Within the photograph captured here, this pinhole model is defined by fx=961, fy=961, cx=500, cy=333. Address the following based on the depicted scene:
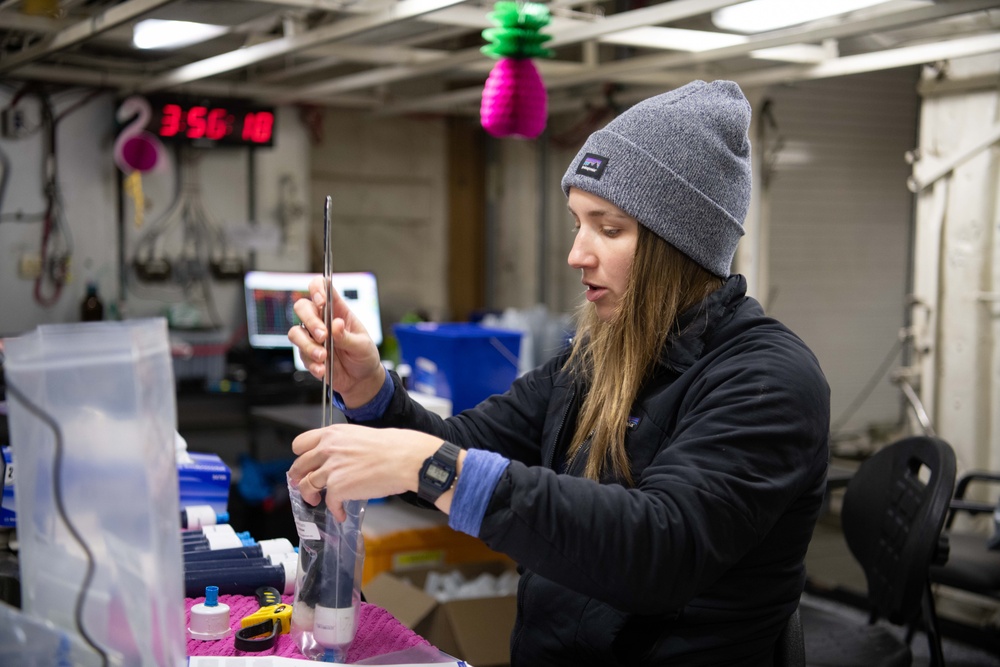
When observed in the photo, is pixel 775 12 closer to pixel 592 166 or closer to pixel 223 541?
pixel 592 166

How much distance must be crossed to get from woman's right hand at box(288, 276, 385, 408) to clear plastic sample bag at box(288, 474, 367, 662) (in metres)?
0.22

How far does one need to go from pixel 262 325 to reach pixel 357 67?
160 centimetres

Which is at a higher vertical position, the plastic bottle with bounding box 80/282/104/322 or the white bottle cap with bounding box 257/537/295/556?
the plastic bottle with bounding box 80/282/104/322

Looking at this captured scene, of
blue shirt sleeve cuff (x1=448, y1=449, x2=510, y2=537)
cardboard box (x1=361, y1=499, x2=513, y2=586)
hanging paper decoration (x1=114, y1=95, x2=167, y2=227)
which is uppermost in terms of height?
hanging paper decoration (x1=114, y1=95, x2=167, y2=227)

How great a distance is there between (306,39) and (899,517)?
255 cm

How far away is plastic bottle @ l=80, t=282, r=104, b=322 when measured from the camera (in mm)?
5012

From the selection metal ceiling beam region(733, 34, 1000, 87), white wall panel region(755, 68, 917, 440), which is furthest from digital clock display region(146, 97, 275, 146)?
white wall panel region(755, 68, 917, 440)

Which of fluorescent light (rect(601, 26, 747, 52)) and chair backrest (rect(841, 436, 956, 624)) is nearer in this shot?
chair backrest (rect(841, 436, 956, 624))

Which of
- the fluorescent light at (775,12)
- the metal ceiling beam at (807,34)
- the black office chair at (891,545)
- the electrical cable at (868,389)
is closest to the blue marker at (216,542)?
the black office chair at (891,545)

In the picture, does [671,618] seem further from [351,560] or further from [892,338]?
[892,338]

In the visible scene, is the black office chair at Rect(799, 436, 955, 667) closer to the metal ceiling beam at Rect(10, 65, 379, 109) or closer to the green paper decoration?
the green paper decoration

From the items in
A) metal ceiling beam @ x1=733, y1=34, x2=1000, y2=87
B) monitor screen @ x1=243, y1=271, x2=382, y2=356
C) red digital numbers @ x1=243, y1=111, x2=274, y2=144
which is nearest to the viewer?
metal ceiling beam @ x1=733, y1=34, x2=1000, y2=87

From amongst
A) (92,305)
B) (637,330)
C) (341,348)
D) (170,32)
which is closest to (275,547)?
(341,348)

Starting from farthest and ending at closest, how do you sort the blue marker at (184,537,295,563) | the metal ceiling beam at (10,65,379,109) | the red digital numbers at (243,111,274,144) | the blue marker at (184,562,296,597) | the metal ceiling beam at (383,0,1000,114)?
the red digital numbers at (243,111,274,144) < the metal ceiling beam at (10,65,379,109) < the metal ceiling beam at (383,0,1000,114) < the blue marker at (184,537,295,563) < the blue marker at (184,562,296,597)
